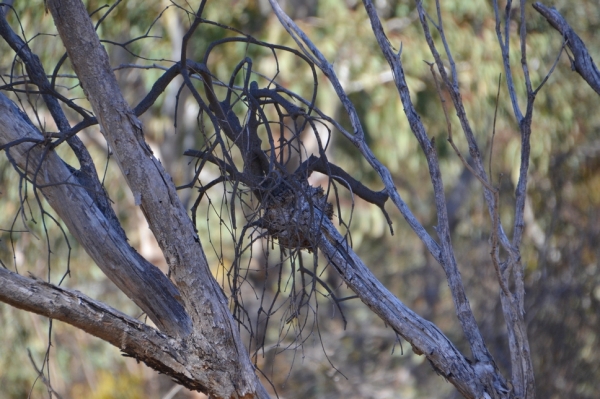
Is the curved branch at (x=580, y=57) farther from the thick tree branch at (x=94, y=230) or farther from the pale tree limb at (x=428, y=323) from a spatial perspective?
the thick tree branch at (x=94, y=230)

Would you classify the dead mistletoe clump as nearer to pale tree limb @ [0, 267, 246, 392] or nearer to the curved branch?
pale tree limb @ [0, 267, 246, 392]

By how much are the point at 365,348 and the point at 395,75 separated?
6.32 meters

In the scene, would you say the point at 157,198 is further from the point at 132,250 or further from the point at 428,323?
the point at 428,323

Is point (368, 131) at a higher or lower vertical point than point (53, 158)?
higher

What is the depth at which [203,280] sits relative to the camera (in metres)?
1.40

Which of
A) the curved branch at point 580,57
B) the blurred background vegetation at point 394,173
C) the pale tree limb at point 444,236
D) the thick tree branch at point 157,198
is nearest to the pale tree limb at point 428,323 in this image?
the pale tree limb at point 444,236

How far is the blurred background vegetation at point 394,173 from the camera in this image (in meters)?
4.68

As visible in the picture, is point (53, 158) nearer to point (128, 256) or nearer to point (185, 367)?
point (128, 256)

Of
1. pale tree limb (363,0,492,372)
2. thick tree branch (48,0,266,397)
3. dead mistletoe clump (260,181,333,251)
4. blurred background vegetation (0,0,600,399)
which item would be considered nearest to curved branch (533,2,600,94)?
pale tree limb (363,0,492,372)

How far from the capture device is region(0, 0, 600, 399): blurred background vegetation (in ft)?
15.4

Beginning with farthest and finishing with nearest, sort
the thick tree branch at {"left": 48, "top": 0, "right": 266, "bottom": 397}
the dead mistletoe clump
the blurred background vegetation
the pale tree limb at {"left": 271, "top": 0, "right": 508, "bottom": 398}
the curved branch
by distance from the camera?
1. the blurred background vegetation
2. the curved branch
3. the pale tree limb at {"left": 271, "top": 0, "right": 508, "bottom": 398}
4. the dead mistletoe clump
5. the thick tree branch at {"left": 48, "top": 0, "right": 266, "bottom": 397}

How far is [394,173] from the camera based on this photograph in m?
7.93

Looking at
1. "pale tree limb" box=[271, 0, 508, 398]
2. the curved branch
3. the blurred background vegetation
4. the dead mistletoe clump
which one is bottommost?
"pale tree limb" box=[271, 0, 508, 398]

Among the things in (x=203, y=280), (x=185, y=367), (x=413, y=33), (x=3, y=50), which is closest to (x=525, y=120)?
(x=203, y=280)
